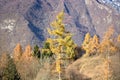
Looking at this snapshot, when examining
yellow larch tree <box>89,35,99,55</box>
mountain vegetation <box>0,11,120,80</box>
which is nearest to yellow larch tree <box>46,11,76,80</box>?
mountain vegetation <box>0,11,120,80</box>

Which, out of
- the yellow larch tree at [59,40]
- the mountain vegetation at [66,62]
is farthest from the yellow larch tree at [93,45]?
the yellow larch tree at [59,40]

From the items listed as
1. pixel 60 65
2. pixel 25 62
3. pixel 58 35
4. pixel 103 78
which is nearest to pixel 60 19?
pixel 58 35

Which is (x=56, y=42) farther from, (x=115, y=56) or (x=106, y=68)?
(x=115, y=56)

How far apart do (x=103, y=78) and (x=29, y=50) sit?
257ft

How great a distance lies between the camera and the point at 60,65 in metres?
56.0

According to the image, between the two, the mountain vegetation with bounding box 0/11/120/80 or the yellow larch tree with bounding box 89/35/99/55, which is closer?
the mountain vegetation with bounding box 0/11/120/80

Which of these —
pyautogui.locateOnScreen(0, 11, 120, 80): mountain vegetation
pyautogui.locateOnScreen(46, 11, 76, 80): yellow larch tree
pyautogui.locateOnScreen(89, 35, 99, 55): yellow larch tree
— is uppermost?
pyautogui.locateOnScreen(46, 11, 76, 80): yellow larch tree

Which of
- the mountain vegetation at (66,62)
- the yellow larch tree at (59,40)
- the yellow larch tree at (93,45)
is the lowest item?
the yellow larch tree at (93,45)

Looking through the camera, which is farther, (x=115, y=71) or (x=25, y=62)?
(x=25, y=62)

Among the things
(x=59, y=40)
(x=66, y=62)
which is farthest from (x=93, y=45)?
(x=59, y=40)

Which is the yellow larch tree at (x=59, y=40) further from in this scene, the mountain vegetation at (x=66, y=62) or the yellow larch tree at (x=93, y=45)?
the yellow larch tree at (x=93, y=45)

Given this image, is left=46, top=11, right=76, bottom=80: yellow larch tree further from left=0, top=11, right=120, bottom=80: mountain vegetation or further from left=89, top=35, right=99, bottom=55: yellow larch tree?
left=89, top=35, right=99, bottom=55: yellow larch tree

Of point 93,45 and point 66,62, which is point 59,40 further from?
point 93,45

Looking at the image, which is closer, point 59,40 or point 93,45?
point 59,40
